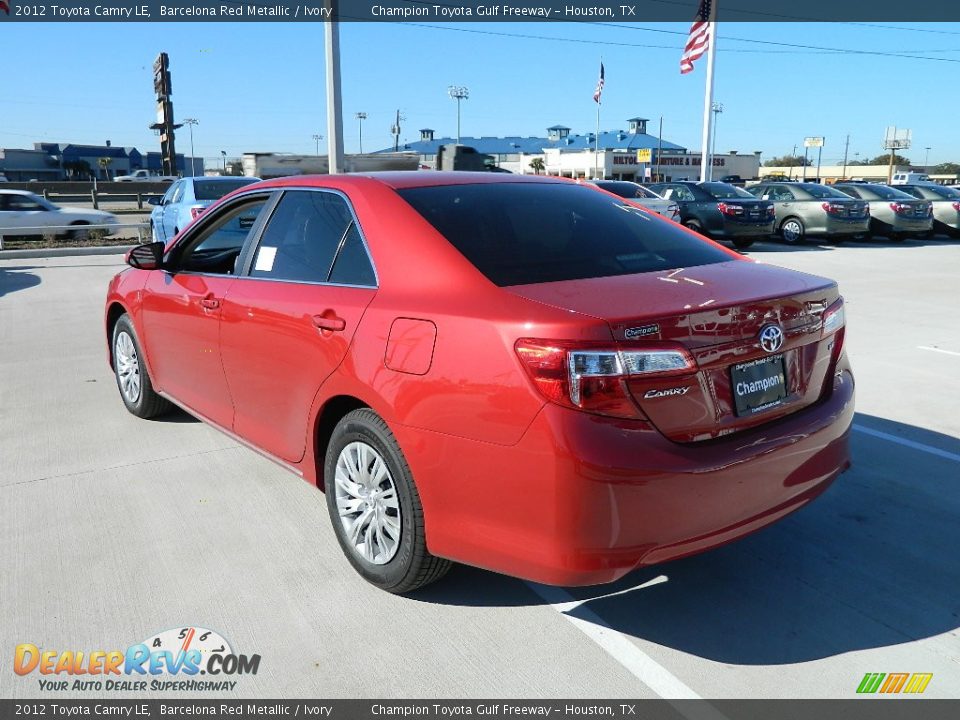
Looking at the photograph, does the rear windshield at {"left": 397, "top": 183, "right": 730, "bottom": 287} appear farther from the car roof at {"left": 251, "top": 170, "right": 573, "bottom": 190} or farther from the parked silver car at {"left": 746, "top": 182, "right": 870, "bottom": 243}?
the parked silver car at {"left": 746, "top": 182, "right": 870, "bottom": 243}

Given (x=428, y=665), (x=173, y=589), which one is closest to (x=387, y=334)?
(x=428, y=665)

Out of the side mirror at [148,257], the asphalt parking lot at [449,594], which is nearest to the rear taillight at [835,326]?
the asphalt parking lot at [449,594]

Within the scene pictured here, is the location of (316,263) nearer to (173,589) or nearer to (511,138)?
(173,589)

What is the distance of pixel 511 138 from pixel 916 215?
3151 inches

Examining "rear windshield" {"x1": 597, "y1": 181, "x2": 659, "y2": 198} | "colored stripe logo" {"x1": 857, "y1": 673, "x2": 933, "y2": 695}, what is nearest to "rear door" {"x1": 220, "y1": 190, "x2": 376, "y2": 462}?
"colored stripe logo" {"x1": 857, "y1": 673, "x2": 933, "y2": 695}

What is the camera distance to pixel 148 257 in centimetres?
476

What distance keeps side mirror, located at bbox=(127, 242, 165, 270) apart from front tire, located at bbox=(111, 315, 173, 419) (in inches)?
25.9

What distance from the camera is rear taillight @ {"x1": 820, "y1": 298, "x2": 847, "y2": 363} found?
3146mm

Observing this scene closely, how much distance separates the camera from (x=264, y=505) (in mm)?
4105

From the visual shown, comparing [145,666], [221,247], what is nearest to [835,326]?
[145,666]

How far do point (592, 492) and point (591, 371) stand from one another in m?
0.37

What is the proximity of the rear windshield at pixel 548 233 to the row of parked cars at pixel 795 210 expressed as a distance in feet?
42.8

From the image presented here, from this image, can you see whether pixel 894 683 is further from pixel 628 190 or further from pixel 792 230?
pixel 792 230

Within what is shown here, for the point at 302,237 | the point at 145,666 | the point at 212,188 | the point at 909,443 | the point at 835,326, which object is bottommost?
the point at 145,666
